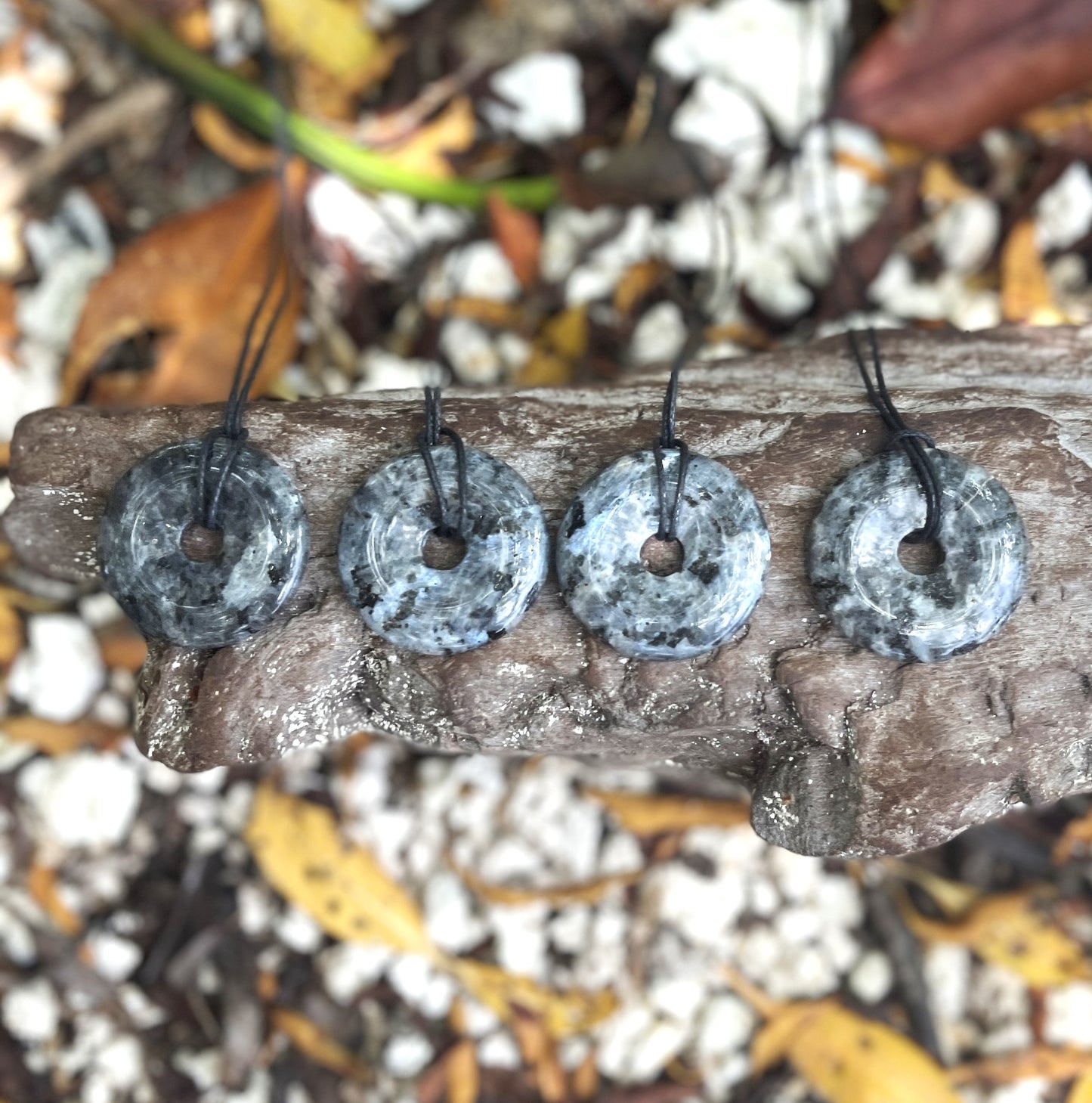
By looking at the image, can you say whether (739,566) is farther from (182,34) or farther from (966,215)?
(182,34)

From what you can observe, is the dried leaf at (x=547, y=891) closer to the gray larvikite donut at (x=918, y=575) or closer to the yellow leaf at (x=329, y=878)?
the yellow leaf at (x=329, y=878)

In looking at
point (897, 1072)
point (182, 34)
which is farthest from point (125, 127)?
point (897, 1072)

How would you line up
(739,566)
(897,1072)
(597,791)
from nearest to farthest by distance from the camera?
1. (739,566)
2. (897,1072)
3. (597,791)

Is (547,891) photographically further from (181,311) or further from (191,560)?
(181,311)

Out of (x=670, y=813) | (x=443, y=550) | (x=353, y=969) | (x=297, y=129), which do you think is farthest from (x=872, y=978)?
(x=297, y=129)

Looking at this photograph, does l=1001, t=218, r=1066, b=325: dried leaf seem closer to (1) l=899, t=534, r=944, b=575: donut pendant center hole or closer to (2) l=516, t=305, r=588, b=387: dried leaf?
(2) l=516, t=305, r=588, b=387: dried leaf
